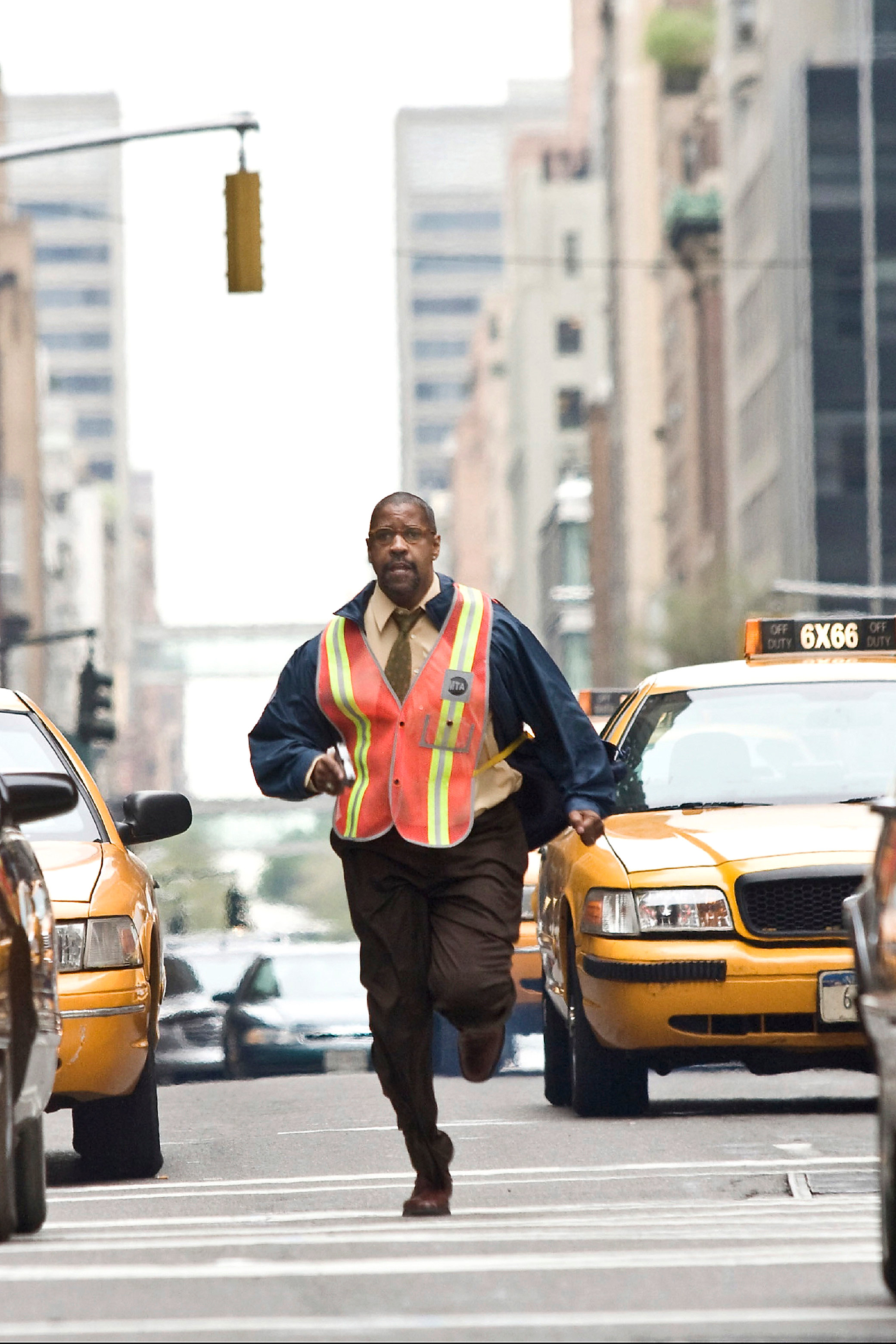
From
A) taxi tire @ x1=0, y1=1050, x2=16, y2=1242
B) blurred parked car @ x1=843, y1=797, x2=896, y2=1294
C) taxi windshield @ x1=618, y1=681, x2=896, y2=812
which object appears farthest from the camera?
taxi windshield @ x1=618, y1=681, x2=896, y2=812

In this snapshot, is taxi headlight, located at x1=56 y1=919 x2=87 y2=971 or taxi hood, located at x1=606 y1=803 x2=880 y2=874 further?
taxi hood, located at x1=606 y1=803 x2=880 y2=874

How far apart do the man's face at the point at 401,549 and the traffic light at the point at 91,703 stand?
32836 millimetres

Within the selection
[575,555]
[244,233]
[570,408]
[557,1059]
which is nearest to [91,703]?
[244,233]

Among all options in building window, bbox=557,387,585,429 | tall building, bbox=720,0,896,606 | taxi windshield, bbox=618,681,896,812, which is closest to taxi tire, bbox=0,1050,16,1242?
taxi windshield, bbox=618,681,896,812

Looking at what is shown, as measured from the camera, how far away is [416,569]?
312 inches

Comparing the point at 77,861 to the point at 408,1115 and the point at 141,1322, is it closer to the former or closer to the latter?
the point at 408,1115

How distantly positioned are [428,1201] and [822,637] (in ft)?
17.3

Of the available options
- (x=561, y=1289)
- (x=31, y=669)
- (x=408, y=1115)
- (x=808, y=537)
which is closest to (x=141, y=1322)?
(x=561, y=1289)

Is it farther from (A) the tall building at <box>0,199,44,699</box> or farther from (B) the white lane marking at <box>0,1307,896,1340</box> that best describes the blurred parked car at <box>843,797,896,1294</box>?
(A) the tall building at <box>0,199,44,699</box>

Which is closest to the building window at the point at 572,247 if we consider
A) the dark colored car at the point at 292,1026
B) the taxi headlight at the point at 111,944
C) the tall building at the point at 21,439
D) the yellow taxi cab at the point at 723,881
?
the tall building at the point at 21,439

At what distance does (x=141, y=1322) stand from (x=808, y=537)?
65717mm

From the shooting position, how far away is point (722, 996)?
10.6 m

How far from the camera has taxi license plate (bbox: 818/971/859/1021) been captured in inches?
414

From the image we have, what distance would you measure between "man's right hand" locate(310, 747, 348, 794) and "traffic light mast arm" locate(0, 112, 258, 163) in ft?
37.1
